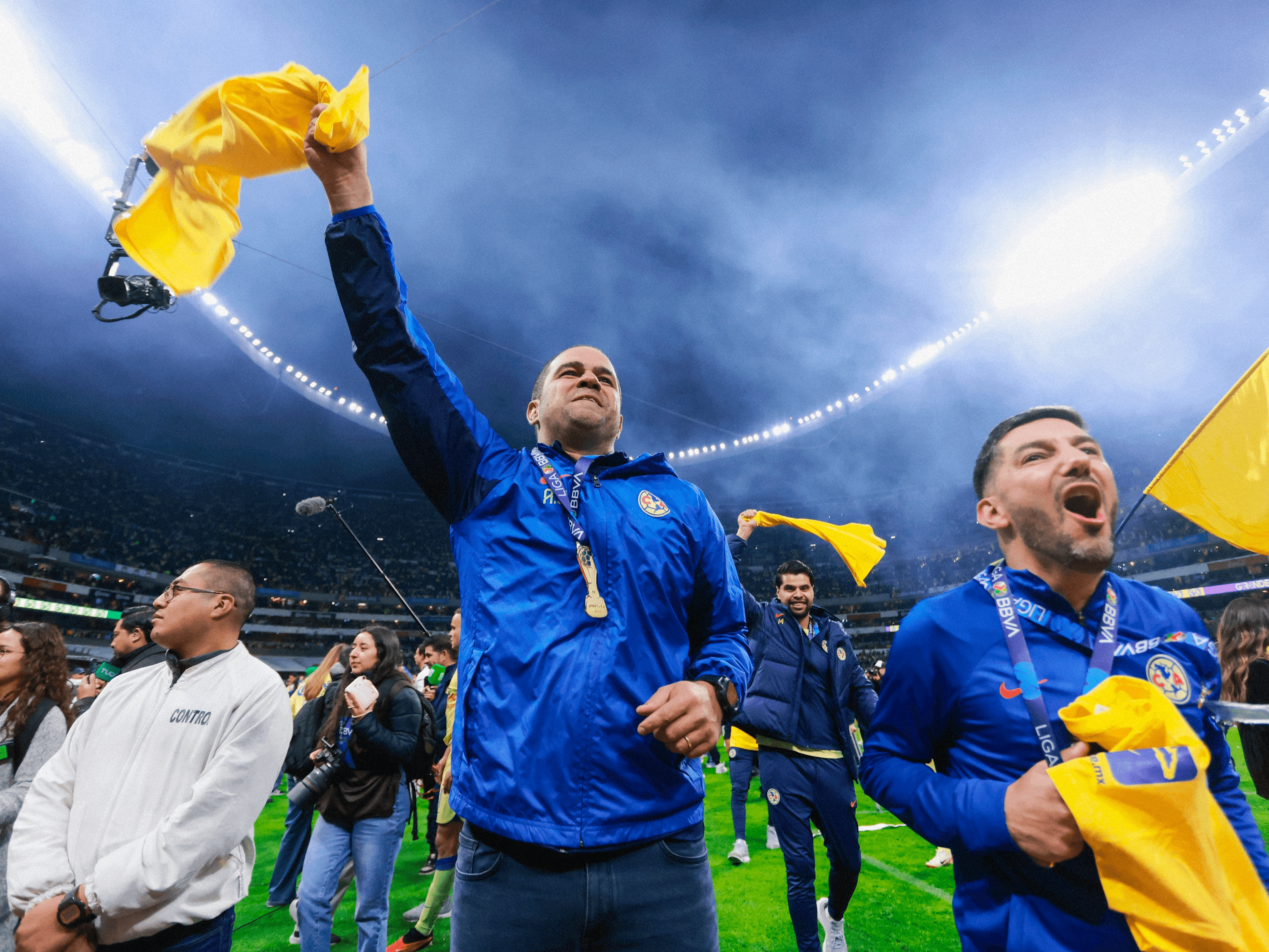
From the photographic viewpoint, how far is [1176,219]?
29234 millimetres

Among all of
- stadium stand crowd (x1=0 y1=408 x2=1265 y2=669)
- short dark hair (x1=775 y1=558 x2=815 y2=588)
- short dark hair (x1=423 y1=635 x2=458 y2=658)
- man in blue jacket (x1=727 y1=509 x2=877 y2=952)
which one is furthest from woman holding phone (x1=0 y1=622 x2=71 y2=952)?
stadium stand crowd (x1=0 y1=408 x2=1265 y2=669)

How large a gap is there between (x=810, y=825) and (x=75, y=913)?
402 centimetres

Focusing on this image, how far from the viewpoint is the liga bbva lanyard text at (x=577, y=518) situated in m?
1.56

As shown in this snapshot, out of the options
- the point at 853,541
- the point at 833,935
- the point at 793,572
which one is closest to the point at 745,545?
the point at 793,572

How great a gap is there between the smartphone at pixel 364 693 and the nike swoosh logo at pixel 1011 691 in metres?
3.69

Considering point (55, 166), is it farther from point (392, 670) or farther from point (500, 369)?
point (392, 670)

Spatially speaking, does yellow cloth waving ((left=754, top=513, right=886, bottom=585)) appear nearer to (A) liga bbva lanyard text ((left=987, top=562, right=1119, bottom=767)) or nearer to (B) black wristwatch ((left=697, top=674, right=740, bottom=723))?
(A) liga bbva lanyard text ((left=987, top=562, right=1119, bottom=767))

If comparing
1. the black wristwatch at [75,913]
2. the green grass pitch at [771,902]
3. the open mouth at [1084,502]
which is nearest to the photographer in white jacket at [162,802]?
the black wristwatch at [75,913]

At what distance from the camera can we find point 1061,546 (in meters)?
1.56

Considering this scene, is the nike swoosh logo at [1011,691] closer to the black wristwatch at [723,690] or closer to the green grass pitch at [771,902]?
the black wristwatch at [723,690]

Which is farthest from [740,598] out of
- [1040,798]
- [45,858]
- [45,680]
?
[45,680]

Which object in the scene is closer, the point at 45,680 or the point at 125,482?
the point at 45,680

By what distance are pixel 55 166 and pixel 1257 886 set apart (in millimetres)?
33592

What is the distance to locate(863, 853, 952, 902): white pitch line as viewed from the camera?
5363mm
